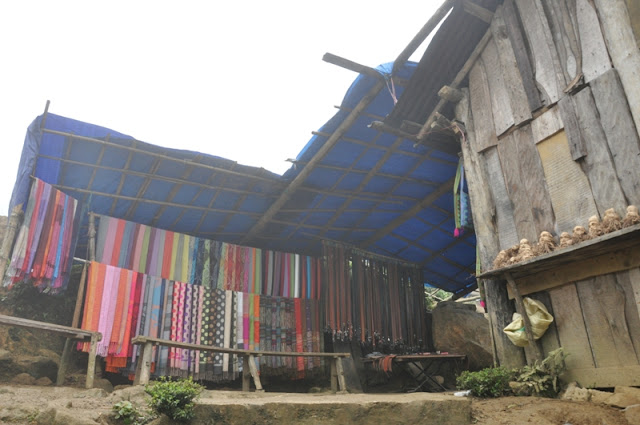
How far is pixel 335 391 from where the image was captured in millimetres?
7234

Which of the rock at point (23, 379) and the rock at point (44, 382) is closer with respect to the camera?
the rock at point (23, 379)

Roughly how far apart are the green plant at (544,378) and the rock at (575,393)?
0.13 meters

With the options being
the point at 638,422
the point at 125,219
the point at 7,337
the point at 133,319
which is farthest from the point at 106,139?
the point at 638,422

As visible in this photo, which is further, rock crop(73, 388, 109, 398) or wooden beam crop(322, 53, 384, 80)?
wooden beam crop(322, 53, 384, 80)

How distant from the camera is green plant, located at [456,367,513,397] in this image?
4.56 metres

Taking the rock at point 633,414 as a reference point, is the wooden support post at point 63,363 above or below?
above

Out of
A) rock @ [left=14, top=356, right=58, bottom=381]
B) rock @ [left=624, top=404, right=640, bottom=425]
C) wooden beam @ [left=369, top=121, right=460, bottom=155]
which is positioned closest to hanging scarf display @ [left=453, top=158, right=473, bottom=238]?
wooden beam @ [left=369, top=121, right=460, bottom=155]

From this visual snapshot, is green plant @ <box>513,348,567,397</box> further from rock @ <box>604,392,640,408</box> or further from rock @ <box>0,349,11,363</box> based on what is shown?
rock @ <box>0,349,11,363</box>

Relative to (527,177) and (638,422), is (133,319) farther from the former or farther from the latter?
(638,422)

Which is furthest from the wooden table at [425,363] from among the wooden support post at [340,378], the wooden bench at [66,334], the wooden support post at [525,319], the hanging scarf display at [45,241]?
the hanging scarf display at [45,241]

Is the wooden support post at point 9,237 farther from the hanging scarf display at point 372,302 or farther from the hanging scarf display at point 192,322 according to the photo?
the hanging scarf display at point 372,302

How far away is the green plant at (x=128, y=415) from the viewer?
381cm

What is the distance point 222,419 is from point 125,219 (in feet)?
20.5

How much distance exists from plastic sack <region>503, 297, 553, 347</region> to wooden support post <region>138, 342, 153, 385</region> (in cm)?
402
